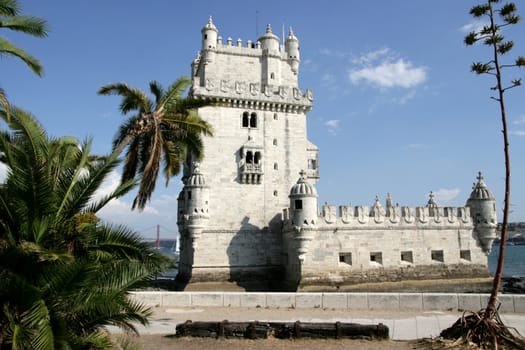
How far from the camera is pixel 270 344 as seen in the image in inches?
432

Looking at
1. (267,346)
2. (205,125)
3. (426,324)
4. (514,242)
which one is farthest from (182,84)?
(514,242)

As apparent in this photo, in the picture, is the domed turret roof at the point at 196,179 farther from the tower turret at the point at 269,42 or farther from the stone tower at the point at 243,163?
the tower turret at the point at 269,42

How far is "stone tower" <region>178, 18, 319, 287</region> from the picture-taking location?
27.3m

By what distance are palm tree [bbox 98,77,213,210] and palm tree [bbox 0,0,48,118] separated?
11.8ft

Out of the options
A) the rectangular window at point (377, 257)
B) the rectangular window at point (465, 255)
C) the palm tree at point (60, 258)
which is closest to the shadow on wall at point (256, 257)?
the rectangular window at point (377, 257)

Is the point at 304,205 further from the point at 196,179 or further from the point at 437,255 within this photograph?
the point at 437,255

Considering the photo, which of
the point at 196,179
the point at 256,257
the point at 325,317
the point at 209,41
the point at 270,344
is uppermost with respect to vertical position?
the point at 209,41

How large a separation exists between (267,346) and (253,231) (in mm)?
17425

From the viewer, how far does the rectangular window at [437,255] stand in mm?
29906

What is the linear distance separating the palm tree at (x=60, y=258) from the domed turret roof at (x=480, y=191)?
28803 mm

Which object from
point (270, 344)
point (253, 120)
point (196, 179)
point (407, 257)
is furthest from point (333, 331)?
point (253, 120)

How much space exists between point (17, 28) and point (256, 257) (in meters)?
20.5

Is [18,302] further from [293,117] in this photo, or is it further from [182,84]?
[293,117]

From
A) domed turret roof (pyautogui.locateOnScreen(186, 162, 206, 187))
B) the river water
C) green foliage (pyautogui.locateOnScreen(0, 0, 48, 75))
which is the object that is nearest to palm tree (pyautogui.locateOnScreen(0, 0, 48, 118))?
green foliage (pyautogui.locateOnScreen(0, 0, 48, 75))
